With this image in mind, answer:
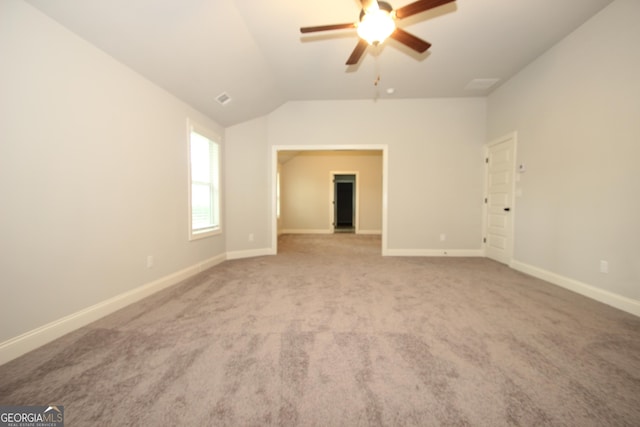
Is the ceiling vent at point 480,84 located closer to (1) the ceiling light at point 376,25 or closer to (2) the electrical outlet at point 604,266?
(1) the ceiling light at point 376,25

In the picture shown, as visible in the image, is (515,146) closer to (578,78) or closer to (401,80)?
(578,78)

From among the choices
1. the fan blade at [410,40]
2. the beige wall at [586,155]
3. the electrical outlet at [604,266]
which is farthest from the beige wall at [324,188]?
the fan blade at [410,40]

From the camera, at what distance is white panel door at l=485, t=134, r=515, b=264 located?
394 cm

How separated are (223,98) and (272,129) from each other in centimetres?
129

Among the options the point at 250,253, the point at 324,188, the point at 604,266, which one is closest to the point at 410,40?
the point at 604,266

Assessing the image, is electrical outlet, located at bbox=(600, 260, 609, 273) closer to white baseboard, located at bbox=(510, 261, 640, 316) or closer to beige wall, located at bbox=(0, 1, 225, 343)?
white baseboard, located at bbox=(510, 261, 640, 316)

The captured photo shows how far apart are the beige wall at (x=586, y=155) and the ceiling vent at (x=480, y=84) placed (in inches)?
13.9

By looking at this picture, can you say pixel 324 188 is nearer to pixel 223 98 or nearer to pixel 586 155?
pixel 223 98

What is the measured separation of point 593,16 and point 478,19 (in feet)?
4.12

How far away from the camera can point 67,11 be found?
1.78 meters

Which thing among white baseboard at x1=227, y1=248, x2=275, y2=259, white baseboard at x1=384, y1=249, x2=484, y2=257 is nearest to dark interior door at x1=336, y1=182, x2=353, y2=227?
white baseboard at x1=384, y1=249, x2=484, y2=257

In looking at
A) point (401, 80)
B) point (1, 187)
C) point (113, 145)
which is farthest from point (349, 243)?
point (1, 187)

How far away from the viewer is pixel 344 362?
61.0 inches

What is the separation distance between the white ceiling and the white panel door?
1193 millimetres
